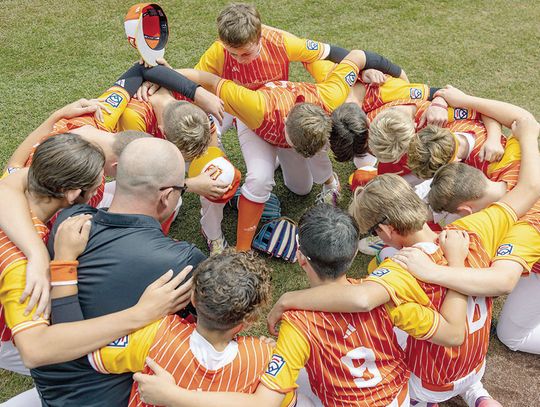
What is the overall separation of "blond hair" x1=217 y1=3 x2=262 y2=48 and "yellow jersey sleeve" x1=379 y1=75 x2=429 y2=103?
119 centimetres

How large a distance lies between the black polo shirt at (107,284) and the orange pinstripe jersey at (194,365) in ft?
0.58

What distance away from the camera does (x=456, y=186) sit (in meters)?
3.04

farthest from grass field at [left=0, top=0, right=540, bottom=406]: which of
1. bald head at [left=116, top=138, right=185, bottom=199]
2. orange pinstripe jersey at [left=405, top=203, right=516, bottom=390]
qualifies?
orange pinstripe jersey at [left=405, top=203, right=516, bottom=390]

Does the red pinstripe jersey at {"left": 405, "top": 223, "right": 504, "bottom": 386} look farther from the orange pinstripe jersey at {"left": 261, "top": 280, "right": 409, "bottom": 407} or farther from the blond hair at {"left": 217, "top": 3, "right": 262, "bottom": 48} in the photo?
the blond hair at {"left": 217, "top": 3, "right": 262, "bottom": 48}

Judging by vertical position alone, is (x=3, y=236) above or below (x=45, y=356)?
above

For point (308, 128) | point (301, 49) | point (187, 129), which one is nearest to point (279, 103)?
point (308, 128)

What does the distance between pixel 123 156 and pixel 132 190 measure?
0.20 m

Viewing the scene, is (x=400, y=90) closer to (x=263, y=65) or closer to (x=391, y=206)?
(x=263, y=65)

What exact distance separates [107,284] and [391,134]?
2.18m

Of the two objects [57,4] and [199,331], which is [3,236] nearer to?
[199,331]

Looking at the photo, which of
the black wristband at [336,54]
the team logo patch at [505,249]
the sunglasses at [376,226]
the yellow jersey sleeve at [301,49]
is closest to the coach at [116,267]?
the sunglasses at [376,226]

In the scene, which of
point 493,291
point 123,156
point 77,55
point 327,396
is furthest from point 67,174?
point 77,55

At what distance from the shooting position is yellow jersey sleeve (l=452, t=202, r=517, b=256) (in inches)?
111

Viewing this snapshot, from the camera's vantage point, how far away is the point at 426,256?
102 inches
